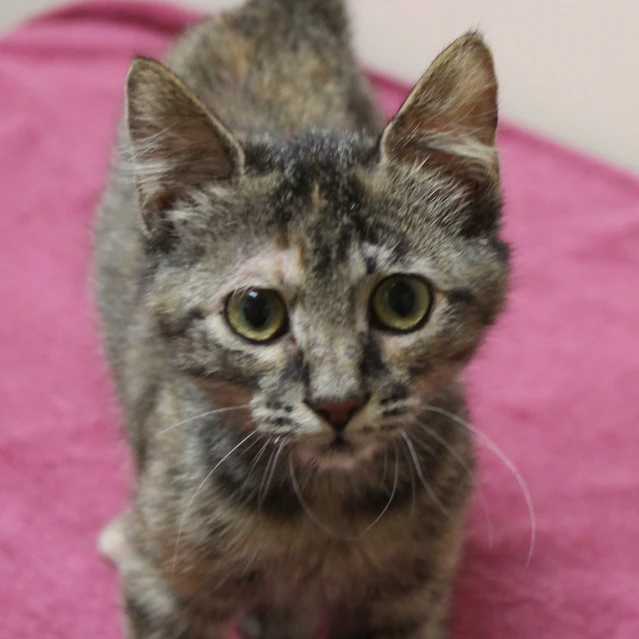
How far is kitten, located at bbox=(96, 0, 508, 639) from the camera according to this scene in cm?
81

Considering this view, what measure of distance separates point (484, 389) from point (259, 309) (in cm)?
80

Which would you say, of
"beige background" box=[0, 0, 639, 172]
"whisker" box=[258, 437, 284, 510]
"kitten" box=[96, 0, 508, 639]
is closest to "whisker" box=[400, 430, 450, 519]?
"kitten" box=[96, 0, 508, 639]

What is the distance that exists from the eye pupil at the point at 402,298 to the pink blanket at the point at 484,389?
1.54 ft

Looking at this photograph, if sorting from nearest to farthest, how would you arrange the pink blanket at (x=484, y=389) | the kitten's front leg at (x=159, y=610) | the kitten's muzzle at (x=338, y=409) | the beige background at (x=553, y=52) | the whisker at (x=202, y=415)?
the kitten's muzzle at (x=338, y=409) < the whisker at (x=202, y=415) < the kitten's front leg at (x=159, y=610) < the pink blanket at (x=484, y=389) < the beige background at (x=553, y=52)

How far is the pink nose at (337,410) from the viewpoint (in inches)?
30.1

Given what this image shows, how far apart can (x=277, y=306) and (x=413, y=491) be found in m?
0.29

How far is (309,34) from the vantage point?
1479 millimetres

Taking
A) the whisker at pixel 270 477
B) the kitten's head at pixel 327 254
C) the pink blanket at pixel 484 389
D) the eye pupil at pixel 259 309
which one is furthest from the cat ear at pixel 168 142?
the pink blanket at pixel 484 389

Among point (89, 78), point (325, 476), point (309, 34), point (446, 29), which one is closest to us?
point (325, 476)

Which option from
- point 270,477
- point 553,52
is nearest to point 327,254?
point 270,477

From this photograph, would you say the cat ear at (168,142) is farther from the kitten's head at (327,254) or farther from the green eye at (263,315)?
the green eye at (263,315)

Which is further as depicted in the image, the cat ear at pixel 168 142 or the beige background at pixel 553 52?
the beige background at pixel 553 52

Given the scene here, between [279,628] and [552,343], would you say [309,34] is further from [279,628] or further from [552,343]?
[279,628]

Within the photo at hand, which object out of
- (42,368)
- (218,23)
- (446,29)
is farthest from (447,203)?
(446,29)
